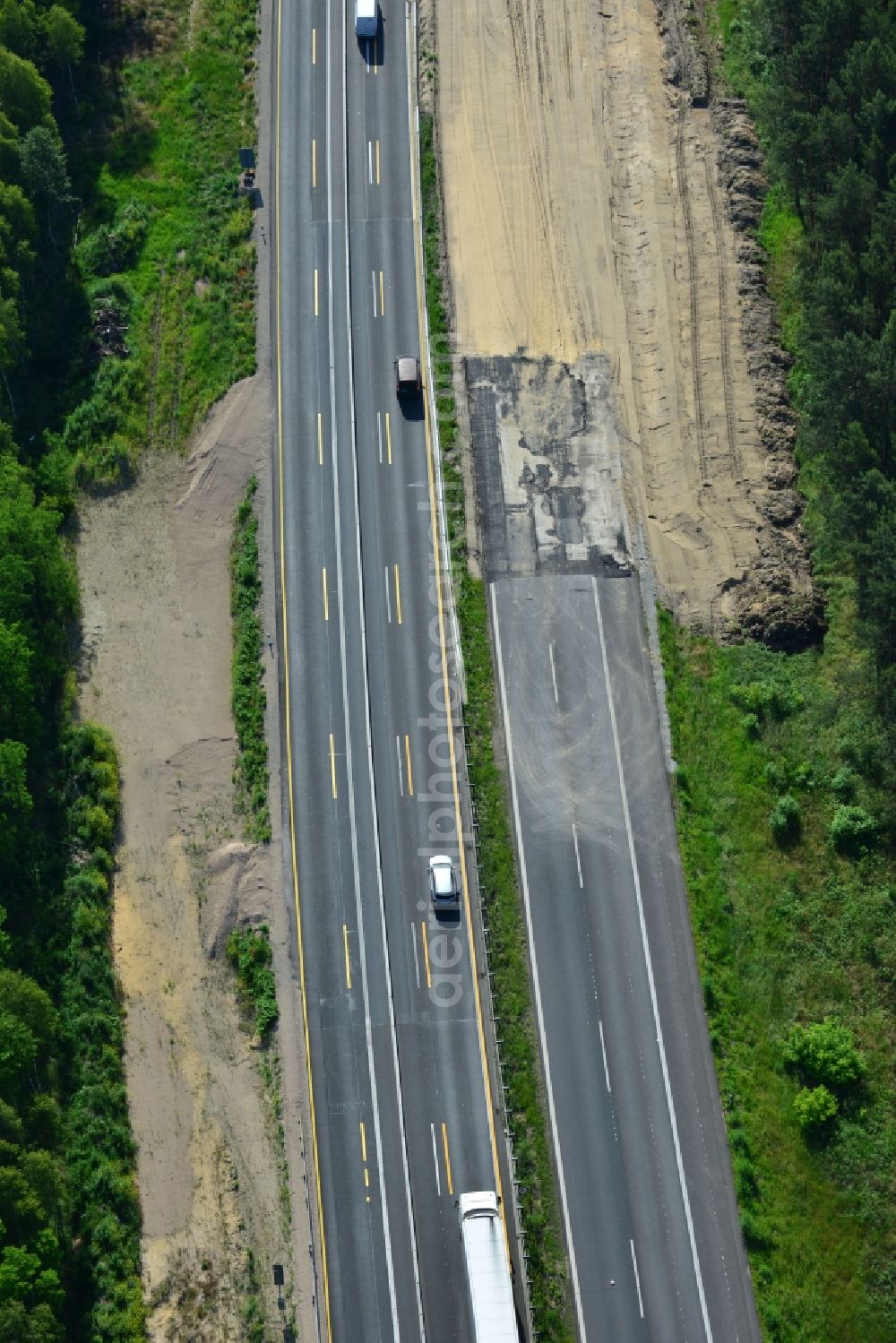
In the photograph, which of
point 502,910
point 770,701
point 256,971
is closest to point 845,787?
point 770,701

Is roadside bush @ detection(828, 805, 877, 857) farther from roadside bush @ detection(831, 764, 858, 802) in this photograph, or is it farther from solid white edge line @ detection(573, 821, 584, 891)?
solid white edge line @ detection(573, 821, 584, 891)

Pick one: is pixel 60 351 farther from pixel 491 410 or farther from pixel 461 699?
pixel 461 699

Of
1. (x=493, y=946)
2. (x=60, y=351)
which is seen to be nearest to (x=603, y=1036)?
(x=493, y=946)

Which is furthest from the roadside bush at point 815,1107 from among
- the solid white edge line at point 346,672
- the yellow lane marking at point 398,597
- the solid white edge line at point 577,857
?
the yellow lane marking at point 398,597

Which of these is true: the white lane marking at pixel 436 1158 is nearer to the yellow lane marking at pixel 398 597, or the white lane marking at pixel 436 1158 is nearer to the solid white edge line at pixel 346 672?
the solid white edge line at pixel 346 672

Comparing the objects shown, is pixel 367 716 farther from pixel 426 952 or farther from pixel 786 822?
pixel 786 822
